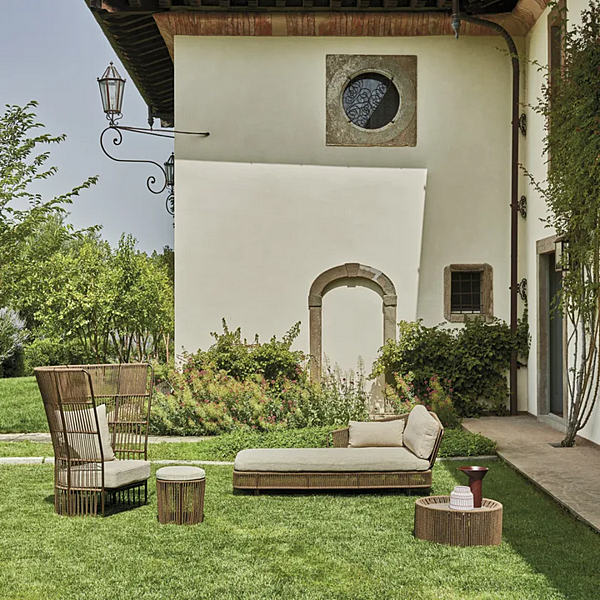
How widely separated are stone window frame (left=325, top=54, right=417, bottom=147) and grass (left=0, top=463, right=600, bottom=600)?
7.02m

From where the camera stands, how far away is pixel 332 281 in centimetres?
1343

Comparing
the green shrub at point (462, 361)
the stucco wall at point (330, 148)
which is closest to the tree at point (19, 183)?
the stucco wall at point (330, 148)

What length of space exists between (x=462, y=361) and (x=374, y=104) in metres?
4.32

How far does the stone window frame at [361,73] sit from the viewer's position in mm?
13383

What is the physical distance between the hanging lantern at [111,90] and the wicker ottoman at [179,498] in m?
7.44

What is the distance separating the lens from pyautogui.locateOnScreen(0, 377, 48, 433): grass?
13.5 m

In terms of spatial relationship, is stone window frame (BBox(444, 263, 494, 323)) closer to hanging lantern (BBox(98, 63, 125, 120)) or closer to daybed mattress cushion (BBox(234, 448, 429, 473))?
daybed mattress cushion (BBox(234, 448, 429, 473))

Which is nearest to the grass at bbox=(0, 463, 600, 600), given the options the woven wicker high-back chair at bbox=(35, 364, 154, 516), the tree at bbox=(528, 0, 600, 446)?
the woven wicker high-back chair at bbox=(35, 364, 154, 516)

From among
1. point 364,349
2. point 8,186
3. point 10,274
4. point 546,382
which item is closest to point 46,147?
point 8,186

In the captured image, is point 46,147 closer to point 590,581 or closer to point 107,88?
point 107,88

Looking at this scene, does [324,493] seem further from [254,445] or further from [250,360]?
[250,360]

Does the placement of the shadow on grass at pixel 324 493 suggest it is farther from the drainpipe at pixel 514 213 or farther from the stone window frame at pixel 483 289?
the stone window frame at pixel 483 289

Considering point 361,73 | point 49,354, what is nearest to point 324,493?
point 361,73

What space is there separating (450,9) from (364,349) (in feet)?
18.0
